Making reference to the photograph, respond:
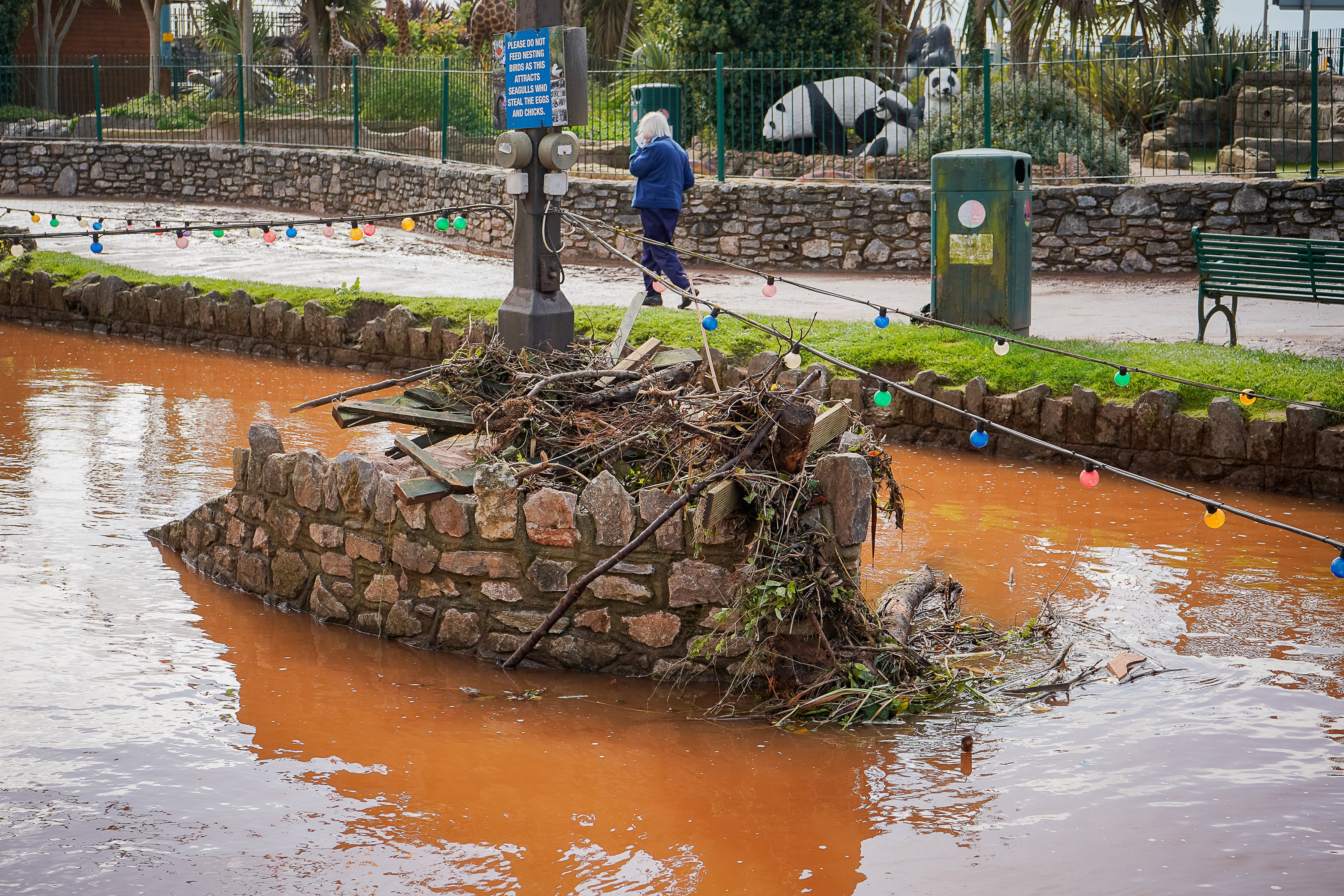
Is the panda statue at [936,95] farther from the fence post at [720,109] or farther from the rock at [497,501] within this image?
the rock at [497,501]

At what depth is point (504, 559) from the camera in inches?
211

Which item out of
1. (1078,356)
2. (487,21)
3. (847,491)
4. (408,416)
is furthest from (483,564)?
(487,21)

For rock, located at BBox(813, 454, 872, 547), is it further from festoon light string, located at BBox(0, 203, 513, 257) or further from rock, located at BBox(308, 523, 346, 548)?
festoon light string, located at BBox(0, 203, 513, 257)

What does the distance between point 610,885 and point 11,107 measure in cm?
2996

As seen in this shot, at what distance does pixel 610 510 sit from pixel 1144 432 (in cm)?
449

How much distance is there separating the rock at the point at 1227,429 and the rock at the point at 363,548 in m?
5.20

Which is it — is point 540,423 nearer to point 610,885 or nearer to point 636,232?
point 610,885

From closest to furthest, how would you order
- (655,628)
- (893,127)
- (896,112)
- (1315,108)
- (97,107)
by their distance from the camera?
1. (655,628)
2. (1315,108)
3. (893,127)
4. (896,112)
5. (97,107)

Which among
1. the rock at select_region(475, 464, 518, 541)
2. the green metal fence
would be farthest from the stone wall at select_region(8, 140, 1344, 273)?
the rock at select_region(475, 464, 518, 541)

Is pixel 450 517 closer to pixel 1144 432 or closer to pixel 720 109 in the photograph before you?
pixel 1144 432

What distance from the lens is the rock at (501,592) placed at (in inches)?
212

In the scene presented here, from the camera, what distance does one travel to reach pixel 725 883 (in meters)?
3.74

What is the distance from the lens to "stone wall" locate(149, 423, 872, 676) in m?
5.07

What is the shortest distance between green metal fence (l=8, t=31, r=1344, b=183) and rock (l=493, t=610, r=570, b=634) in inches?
422
